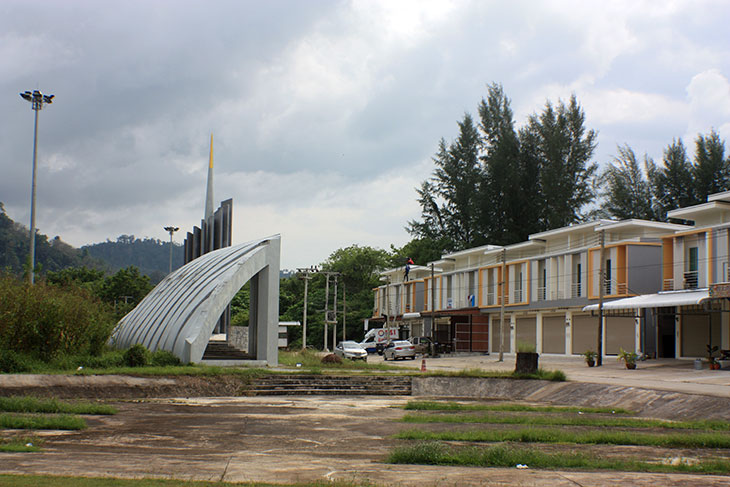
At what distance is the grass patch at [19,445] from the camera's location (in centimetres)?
948

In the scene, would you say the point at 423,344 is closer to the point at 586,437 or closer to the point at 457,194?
the point at 457,194

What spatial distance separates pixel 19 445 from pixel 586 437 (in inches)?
348

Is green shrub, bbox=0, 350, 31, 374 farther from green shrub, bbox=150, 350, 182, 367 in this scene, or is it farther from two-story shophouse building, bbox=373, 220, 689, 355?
two-story shophouse building, bbox=373, 220, 689, 355

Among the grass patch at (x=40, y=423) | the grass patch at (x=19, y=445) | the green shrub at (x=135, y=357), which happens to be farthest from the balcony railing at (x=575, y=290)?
the grass patch at (x=19, y=445)

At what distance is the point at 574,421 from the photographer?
46.9 ft

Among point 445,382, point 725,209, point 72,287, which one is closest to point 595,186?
point 725,209

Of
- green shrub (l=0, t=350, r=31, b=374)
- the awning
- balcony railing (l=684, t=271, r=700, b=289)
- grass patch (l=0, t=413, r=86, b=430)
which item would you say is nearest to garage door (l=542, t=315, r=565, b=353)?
the awning

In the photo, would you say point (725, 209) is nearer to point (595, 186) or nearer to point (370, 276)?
point (595, 186)

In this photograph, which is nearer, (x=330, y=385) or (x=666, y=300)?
(x=330, y=385)

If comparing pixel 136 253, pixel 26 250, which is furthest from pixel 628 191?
pixel 136 253

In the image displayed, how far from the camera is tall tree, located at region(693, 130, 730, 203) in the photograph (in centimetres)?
5712

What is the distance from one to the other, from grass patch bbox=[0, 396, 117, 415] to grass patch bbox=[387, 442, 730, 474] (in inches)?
316

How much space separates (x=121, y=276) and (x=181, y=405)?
5641cm

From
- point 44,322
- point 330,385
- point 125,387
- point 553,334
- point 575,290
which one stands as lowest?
point 330,385
